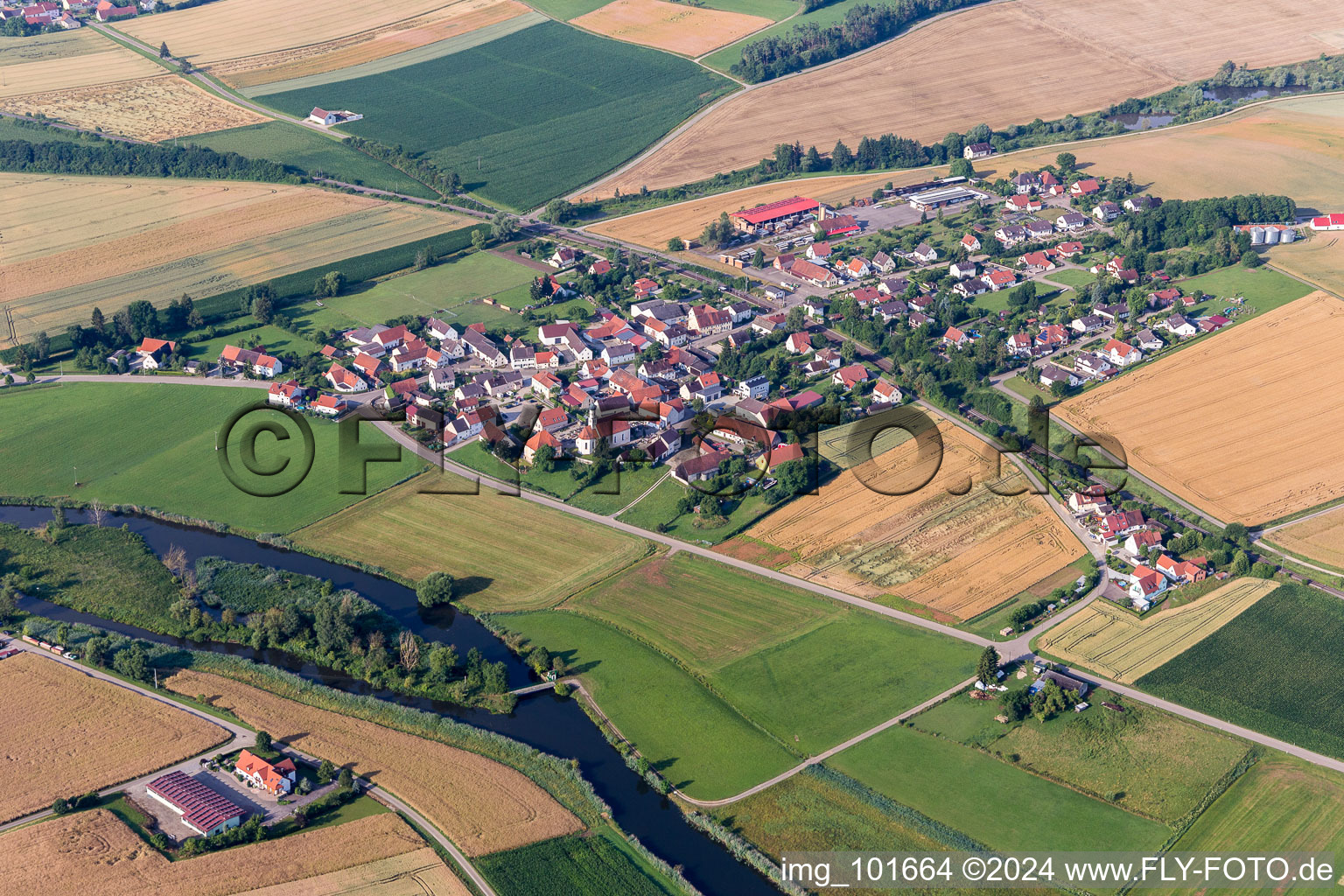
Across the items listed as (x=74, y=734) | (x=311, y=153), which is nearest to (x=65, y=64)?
(x=311, y=153)

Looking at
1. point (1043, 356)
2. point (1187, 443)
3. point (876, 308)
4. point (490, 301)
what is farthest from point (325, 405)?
point (1187, 443)

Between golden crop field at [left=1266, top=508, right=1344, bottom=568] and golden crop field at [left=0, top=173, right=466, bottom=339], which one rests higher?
golden crop field at [left=0, top=173, right=466, bottom=339]

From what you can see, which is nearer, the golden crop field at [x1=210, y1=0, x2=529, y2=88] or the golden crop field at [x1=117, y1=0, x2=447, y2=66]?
the golden crop field at [x1=210, y1=0, x2=529, y2=88]

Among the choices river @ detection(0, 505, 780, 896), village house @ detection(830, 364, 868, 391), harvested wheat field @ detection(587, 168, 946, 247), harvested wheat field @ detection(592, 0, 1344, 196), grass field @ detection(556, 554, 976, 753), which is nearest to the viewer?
river @ detection(0, 505, 780, 896)

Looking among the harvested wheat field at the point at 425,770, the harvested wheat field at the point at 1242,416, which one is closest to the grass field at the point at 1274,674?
the harvested wheat field at the point at 1242,416

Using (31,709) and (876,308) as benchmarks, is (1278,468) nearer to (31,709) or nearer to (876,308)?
(876,308)

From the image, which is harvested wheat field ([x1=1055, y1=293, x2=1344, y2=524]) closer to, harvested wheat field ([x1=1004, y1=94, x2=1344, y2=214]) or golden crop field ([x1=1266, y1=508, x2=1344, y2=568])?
golden crop field ([x1=1266, y1=508, x2=1344, y2=568])

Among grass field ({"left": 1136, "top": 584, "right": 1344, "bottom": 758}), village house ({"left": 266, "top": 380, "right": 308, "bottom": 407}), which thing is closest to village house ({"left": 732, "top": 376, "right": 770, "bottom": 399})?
village house ({"left": 266, "top": 380, "right": 308, "bottom": 407})

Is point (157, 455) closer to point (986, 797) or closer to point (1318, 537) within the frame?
point (986, 797)
